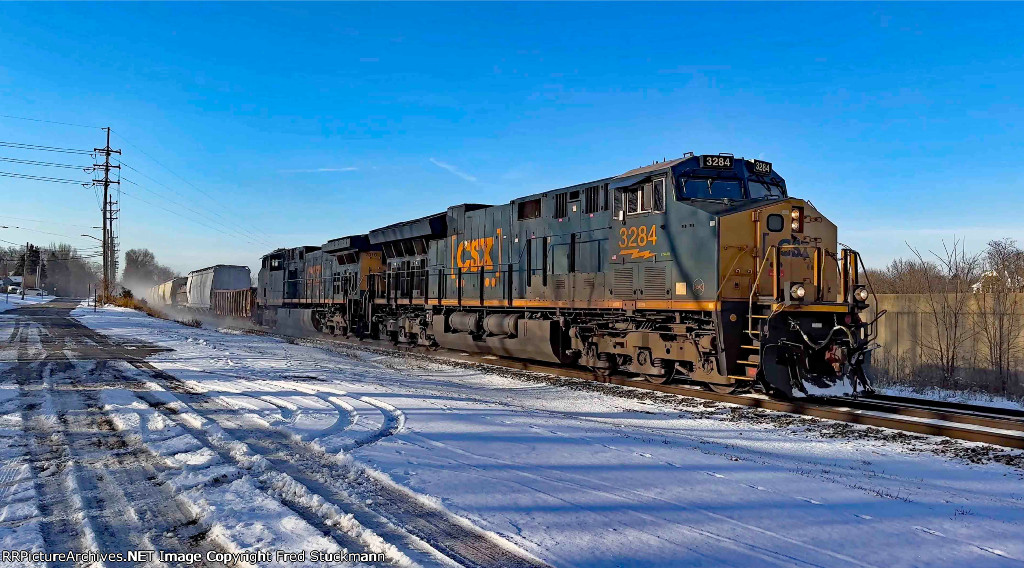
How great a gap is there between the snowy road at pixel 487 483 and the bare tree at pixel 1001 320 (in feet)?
31.5

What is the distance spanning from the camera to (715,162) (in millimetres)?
10844

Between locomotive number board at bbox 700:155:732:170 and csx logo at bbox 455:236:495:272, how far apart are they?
21.0 ft

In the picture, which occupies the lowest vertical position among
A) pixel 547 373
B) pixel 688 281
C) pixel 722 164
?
pixel 547 373

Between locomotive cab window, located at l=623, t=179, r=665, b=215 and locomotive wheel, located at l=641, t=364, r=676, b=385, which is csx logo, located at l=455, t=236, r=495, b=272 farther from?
locomotive wheel, located at l=641, t=364, r=676, b=385

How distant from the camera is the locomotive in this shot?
31.5ft

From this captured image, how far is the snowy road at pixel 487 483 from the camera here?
12.9ft

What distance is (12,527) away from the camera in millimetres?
4121

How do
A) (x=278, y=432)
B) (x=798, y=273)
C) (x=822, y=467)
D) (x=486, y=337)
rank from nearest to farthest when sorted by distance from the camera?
1. (x=822, y=467)
2. (x=278, y=432)
3. (x=798, y=273)
4. (x=486, y=337)

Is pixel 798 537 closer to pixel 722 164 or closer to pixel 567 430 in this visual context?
pixel 567 430

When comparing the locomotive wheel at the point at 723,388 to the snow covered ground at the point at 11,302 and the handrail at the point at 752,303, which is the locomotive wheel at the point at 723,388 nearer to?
the handrail at the point at 752,303

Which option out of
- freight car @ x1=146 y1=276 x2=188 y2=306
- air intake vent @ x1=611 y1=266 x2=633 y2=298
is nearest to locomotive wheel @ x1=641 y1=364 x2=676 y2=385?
air intake vent @ x1=611 y1=266 x2=633 y2=298

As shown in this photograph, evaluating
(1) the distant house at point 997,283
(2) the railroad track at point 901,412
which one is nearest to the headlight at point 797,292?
(2) the railroad track at point 901,412

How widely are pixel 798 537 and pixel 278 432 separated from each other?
535 cm

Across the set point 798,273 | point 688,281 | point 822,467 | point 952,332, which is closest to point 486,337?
point 688,281
